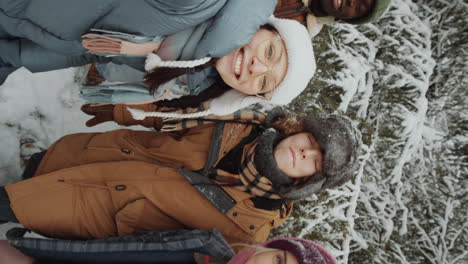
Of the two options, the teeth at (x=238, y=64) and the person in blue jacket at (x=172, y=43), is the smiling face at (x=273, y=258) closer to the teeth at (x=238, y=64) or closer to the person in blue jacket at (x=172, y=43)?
the person in blue jacket at (x=172, y=43)

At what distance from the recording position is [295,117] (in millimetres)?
2045

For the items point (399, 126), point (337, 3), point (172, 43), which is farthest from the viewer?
point (399, 126)

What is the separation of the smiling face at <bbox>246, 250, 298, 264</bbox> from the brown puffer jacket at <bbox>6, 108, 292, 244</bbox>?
34 cm

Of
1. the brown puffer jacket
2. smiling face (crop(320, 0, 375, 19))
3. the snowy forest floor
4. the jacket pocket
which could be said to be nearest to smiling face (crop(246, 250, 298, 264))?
the brown puffer jacket

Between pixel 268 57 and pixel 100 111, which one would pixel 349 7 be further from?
pixel 100 111

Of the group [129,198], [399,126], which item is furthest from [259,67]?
[399,126]

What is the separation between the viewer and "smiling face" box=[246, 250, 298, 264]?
1.51 m

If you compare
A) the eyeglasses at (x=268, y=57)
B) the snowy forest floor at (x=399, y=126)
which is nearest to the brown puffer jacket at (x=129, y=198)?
the eyeglasses at (x=268, y=57)

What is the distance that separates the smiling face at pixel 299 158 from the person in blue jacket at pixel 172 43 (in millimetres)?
312

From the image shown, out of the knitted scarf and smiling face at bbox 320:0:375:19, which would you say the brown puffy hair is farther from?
smiling face at bbox 320:0:375:19

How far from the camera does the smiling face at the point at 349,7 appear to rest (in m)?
2.41

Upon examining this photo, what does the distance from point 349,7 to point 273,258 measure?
6.35ft

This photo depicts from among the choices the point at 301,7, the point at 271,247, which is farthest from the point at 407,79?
the point at 271,247

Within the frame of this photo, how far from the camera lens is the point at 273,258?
154 centimetres
